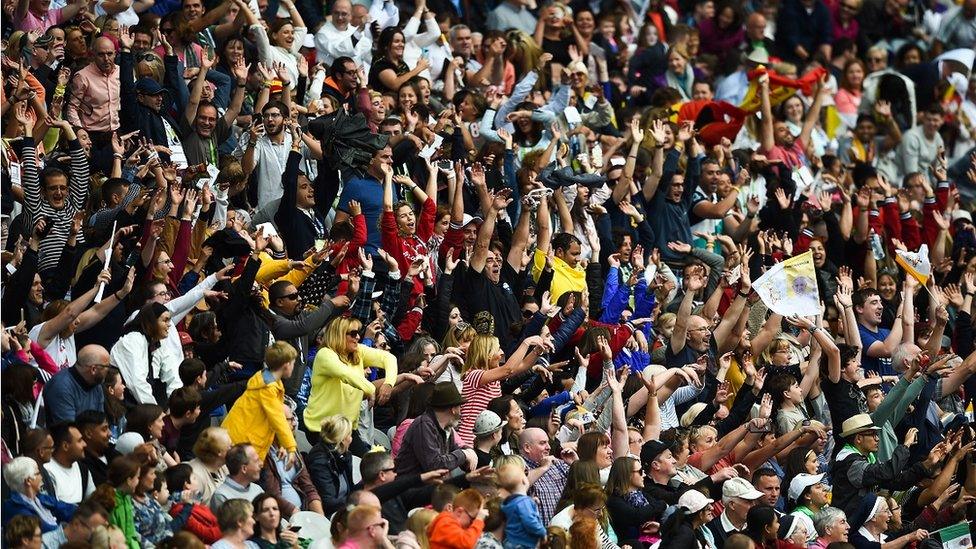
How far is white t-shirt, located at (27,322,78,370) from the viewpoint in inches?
496

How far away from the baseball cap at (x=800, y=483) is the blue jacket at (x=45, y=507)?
5.10m

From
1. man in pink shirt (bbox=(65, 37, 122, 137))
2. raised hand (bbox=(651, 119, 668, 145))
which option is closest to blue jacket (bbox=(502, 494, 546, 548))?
man in pink shirt (bbox=(65, 37, 122, 137))

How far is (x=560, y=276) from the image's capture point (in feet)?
53.7

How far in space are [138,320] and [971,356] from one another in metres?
6.71

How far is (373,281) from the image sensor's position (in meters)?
14.6

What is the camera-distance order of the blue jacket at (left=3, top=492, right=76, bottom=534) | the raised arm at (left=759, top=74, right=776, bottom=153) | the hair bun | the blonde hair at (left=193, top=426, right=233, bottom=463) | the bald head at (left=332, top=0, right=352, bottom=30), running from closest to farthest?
the blue jacket at (left=3, top=492, right=76, bottom=534)
the blonde hair at (left=193, top=426, right=233, bottom=463)
the hair bun
the bald head at (left=332, top=0, right=352, bottom=30)
the raised arm at (left=759, top=74, right=776, bottom=153)

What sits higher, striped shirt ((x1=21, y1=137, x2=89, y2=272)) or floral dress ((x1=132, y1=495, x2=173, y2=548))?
floral dress ((x1=132, y1=495, x2=173, y2=548))

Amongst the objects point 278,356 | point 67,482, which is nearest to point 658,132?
point 278,356

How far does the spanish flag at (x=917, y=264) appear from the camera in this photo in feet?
56.8

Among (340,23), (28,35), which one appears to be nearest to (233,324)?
(28,35)

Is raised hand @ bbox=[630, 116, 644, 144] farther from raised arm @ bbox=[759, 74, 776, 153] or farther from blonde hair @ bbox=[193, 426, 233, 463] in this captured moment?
blonde hair @ bbox=[193, 426, 233, 463]

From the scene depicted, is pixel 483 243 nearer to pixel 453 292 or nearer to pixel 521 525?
pixel 453 292

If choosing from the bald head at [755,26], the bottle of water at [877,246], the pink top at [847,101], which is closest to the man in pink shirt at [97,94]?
the bottle of water at [877,246]

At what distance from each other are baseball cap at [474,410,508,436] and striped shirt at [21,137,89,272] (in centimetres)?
293
